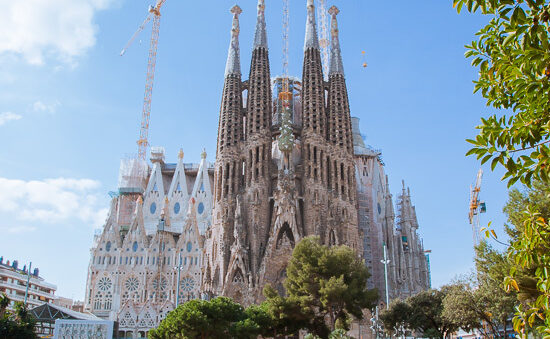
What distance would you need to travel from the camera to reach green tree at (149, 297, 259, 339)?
83.9 feet

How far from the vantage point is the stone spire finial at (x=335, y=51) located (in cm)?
5556

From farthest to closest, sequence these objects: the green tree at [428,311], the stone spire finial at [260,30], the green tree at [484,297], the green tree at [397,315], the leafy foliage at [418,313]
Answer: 1. the stone spire finial at [260,30]
2. the green tree at [397,315]
3. the leafy foliage at [418,313]
4. the green tree at [428,311]
5. the green tree at [484,297]

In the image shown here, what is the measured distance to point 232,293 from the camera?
4462cm

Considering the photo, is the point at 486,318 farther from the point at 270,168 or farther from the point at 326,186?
the point at 270,168

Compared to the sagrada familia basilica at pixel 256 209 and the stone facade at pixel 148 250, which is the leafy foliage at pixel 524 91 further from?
the stone facade at pixel 148 250

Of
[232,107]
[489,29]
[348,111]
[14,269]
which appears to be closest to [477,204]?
[348,111]

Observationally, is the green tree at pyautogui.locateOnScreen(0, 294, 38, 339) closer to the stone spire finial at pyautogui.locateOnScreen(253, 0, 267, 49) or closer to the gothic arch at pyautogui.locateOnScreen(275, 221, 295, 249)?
the gothic arch at pyautogui.locateOnScreen(275, 221, 295, 249)

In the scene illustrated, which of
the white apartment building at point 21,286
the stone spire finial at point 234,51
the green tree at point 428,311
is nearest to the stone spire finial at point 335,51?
the stone spire finial at point 234,51

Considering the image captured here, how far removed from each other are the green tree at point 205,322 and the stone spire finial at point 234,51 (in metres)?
30.4

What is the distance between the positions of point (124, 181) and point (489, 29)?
62065mm

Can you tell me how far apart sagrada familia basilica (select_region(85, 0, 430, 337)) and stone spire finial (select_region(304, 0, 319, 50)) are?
0.52 ft

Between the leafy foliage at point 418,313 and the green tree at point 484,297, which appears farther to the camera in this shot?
the leafy foliage at point 418,313

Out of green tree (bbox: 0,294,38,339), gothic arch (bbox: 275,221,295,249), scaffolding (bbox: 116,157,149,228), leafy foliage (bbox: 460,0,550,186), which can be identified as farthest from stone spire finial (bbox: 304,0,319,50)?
leafy foliage (bbox: 460,0,550,186)

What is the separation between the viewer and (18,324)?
2847 centimetres
